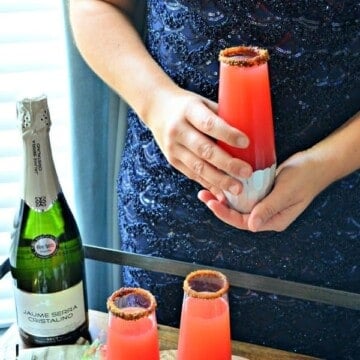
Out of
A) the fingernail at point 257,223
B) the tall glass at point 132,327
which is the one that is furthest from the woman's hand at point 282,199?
the tall glass at point 132,327

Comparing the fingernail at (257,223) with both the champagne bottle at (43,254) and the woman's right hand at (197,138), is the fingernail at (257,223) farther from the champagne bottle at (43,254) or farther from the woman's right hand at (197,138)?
the champagne bottle at (43,254)

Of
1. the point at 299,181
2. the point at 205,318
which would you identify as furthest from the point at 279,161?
the point at 205,318

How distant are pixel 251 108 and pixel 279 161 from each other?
6.8 inches

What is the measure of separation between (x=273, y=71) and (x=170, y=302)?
0.32 meters

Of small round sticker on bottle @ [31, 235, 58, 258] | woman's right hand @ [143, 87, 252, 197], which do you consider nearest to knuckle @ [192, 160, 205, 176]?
woman's right hand @ [143, 87, 252, 197]

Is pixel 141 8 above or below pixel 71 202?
above

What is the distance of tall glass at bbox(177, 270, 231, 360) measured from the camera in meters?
0.69

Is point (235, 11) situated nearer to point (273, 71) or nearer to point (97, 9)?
point (273, 71)

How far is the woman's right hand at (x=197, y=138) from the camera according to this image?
2.27 feet

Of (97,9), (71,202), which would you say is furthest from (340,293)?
(71,202)

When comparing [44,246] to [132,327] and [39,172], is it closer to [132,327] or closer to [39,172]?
[39,172]

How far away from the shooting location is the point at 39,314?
780mm

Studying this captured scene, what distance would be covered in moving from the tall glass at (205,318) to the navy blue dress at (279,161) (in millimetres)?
182

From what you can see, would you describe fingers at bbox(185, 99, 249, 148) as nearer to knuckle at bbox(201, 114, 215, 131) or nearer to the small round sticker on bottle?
knuckle at bbox(201, 114, 215, 131)
